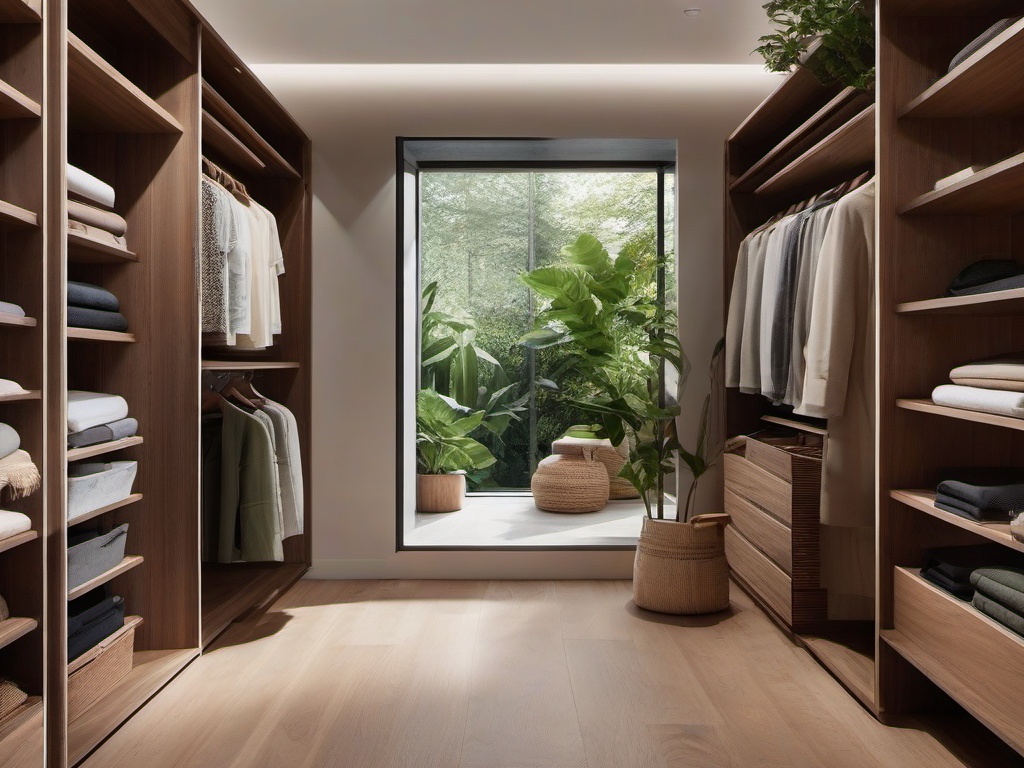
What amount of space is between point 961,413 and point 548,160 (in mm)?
2967

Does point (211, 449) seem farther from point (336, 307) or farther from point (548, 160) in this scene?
point (548, 160)

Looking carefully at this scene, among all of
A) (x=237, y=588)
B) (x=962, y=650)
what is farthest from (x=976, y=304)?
(x=237, y=588)

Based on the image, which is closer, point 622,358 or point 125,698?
point 125,698

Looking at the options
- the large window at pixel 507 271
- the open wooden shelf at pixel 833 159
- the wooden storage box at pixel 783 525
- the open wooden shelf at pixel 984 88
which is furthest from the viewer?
the large window at pixel 507 271

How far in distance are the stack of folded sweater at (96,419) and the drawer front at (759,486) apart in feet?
7.42

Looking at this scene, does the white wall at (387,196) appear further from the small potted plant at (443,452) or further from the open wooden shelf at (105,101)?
the open wooden shelf at (105,101)

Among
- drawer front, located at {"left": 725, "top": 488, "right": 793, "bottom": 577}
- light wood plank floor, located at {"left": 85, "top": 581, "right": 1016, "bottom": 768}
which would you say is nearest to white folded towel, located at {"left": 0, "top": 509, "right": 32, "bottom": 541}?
light wood plank floor, located at {"left": 85, "top": 581, "right": 1016, "bottom": 768}

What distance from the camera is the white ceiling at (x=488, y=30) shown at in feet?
10.2

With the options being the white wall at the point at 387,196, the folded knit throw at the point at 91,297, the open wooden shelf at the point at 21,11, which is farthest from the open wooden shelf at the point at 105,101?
the white wall at the point at 387,196

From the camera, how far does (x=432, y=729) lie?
218cm

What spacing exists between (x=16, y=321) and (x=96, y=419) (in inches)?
22.5

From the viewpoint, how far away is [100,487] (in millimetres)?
2232

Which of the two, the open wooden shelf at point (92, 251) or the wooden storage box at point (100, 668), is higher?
the open wooden shelf at point (92, 251)

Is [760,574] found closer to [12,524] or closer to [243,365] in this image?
[243,365]
